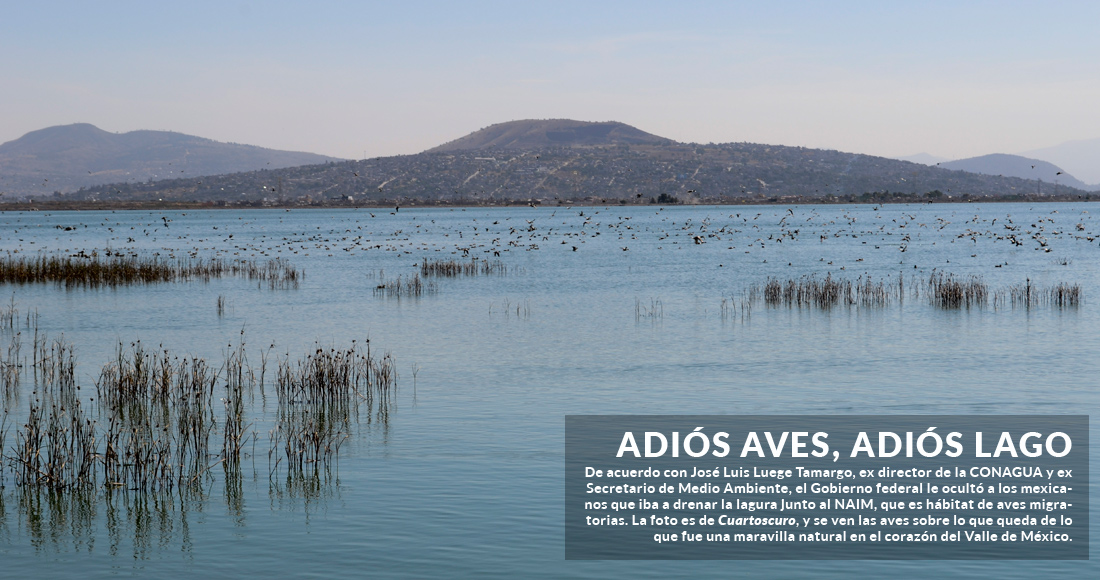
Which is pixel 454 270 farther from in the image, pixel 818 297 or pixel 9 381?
pixel 9 381

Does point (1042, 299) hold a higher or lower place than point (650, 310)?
higher

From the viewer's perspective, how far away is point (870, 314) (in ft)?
111

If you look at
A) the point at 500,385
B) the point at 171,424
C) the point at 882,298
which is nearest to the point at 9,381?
the point at 171,424

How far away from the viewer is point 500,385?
71.3 ft

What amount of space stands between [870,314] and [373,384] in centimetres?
1874

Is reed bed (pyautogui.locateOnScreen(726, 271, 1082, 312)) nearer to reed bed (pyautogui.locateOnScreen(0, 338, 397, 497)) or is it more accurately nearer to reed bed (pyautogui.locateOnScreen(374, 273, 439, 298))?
reed bed (pyautogui.locateOnScreen(374, 273, 439, 298))

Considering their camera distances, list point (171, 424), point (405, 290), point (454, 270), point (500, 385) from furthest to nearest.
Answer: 1. point (454, 270)
2. point (405, 290)
3. point (500, 385)
4. point (171, 424)

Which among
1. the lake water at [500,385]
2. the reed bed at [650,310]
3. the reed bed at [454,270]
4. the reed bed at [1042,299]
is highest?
the reed bed at [454,270]

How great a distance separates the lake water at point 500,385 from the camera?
1158cm

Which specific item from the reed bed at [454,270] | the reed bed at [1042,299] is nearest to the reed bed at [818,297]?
the reed bed at [1042,299]

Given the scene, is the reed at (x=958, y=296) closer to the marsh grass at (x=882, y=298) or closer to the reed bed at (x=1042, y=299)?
the marsh grass at (x=882, y=298)

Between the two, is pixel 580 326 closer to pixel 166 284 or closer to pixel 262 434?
pixel 262 434

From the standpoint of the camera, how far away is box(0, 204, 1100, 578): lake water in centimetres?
1158

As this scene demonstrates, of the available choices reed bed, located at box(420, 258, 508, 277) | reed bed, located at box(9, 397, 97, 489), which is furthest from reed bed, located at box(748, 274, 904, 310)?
reed bed, located at box(9, 397, 97, 489)
